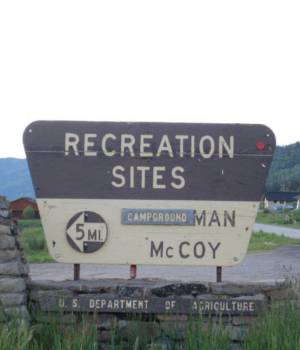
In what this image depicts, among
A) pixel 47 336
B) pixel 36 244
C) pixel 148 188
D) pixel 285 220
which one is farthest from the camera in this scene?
pixel 285 220

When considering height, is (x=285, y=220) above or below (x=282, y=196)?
above

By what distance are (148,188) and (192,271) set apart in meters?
11.7

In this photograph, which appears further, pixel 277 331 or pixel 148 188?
pixel 148 188

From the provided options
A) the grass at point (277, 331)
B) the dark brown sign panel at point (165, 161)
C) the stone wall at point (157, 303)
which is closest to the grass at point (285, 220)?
the dark brown sign panel at point (165, 161)

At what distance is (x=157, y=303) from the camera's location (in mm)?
5629

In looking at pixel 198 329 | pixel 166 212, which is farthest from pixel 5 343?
pixel 166 212

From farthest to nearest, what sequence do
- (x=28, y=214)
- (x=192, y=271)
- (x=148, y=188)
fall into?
(x=28, y=214) < (x=192, y=271) < (x=148, y=188)

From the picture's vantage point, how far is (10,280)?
219 inches

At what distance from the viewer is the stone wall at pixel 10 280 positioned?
551 cm

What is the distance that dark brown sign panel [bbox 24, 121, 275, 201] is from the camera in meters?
5.95

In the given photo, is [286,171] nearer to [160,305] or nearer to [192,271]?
[192,271]

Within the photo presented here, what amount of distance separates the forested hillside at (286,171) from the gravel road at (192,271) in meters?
101

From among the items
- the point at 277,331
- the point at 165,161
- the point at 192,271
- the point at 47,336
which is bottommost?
the point at 192,271

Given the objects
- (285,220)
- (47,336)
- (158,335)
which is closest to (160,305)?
(158,335)
